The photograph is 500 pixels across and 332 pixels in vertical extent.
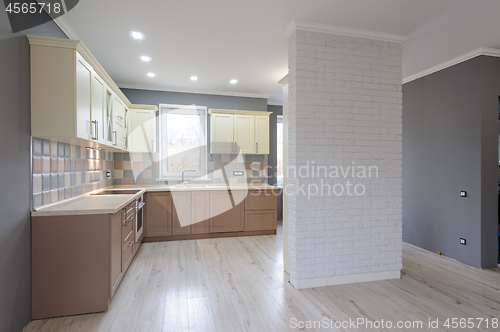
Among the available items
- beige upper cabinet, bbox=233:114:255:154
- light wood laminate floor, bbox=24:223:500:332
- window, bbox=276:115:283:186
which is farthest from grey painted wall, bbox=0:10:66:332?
window, bbox=276:115:283:186

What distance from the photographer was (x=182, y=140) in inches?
207

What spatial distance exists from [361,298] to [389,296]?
0.28 m

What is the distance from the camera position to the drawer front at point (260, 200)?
491 cm

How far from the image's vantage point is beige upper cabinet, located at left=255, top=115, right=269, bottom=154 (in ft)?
17.5

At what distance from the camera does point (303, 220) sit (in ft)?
9.26

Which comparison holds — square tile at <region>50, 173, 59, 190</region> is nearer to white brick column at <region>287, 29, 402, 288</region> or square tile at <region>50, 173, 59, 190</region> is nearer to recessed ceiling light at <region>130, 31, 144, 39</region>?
recessed ceiling light at <region>130, 31, 144, 39</region>

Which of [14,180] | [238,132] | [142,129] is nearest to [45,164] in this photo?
[14,180]

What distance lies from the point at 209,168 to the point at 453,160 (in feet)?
12.6

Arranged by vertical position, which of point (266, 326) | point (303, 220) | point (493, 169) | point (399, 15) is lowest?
point (266, 326)

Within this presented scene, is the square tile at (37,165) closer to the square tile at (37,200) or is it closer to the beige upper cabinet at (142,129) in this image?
the square tile at (37,200)

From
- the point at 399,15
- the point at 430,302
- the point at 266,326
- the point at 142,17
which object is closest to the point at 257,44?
the point at 142,17

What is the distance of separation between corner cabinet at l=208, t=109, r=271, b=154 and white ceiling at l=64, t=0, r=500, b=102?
3.93 ft

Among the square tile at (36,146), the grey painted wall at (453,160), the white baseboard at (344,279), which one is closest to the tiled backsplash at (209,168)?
the square tile at (36,146)

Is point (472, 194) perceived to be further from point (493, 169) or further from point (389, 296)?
point (389, 296)
